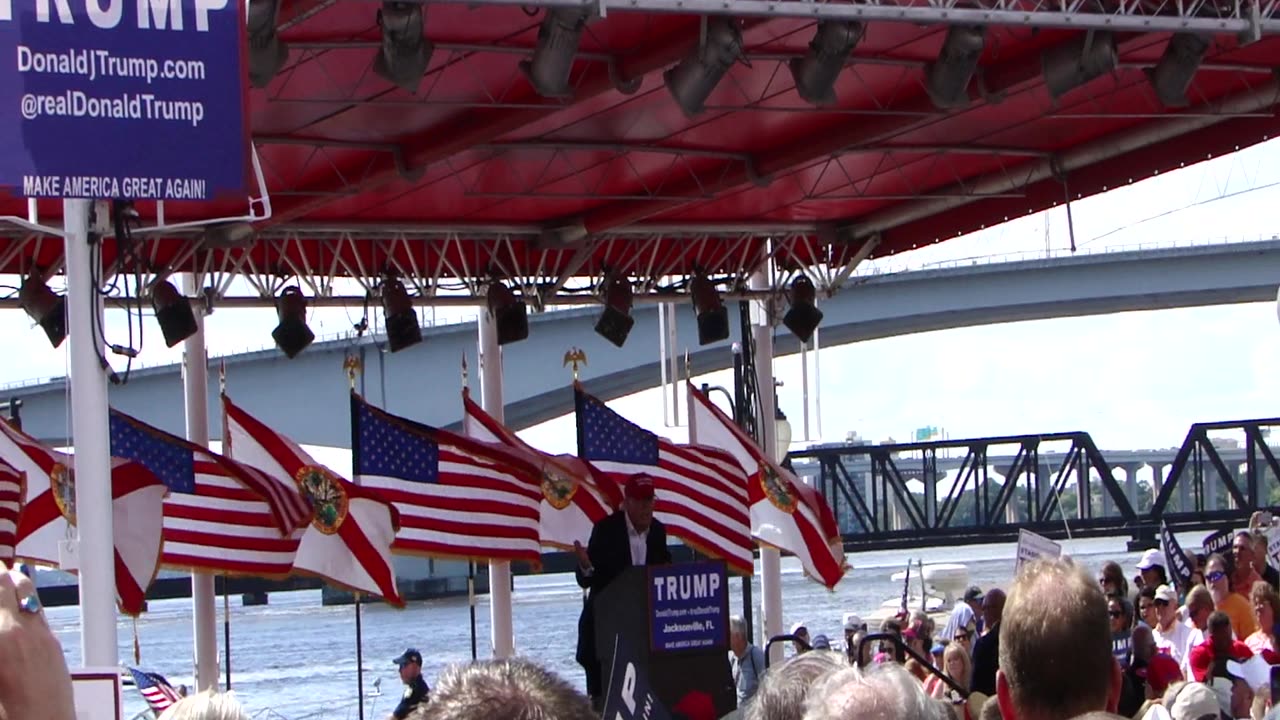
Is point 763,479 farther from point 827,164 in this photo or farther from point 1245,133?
point 1245,133

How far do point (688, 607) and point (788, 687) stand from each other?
5.27 meters

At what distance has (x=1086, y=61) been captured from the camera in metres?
12.1

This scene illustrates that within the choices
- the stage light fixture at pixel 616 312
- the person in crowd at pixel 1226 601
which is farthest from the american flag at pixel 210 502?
the person in crowd at pixel 1226 601

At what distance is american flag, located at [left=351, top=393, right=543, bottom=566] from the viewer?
15.9 metres

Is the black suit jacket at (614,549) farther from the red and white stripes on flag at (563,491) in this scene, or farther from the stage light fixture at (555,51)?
the red and white stripes on flag at (563,491)

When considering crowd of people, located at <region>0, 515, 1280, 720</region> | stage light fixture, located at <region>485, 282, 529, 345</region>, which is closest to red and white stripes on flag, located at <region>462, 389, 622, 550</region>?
stage light fixture, located at <region>485, 282, 529, 345</region>

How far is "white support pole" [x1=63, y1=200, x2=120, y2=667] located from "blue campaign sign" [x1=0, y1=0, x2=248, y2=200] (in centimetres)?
69

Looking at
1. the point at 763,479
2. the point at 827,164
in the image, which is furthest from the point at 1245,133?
the point at 763,479

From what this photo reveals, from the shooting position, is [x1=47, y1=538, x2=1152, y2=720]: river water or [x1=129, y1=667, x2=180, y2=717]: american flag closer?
[x1=129, y1=667, x2=180, y2=717]: american flag

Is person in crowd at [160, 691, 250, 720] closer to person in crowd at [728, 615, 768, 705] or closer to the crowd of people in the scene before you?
the crowd of people

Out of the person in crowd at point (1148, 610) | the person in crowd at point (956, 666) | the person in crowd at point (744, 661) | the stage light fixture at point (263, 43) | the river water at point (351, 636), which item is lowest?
the river water at point (351, 636)

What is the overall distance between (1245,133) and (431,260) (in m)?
7.13

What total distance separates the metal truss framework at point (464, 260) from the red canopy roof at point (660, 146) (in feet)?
0.11

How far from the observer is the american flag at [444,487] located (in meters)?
15.9
